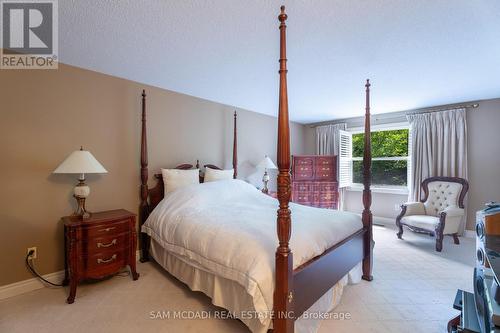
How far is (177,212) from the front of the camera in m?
2.43

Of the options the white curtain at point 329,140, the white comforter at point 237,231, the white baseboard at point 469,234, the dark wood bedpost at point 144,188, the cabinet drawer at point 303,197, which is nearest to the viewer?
the white comforter at point 237,231

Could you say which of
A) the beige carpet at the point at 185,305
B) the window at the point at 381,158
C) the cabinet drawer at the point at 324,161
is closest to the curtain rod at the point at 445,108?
the window at the point at 381,158

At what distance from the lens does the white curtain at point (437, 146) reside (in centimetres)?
382

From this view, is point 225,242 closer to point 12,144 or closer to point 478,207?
point 12,144

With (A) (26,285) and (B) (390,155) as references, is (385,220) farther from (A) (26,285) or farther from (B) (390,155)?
(A) (26,285)

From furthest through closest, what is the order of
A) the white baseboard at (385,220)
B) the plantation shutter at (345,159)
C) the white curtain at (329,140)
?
the white curtain at (329,140) → the plantation shutter at (345,159) → the white baseboard at (385,220)

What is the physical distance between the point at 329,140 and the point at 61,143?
489 centimetres

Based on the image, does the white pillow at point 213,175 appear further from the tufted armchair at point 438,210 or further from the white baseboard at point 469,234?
the white baseboard at point 469,234

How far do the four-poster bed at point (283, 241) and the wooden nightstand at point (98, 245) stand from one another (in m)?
0.31

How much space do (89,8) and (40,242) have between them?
219cm

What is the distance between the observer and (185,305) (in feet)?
6.54

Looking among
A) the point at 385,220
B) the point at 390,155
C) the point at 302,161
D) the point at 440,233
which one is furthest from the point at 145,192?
the point at 390,155

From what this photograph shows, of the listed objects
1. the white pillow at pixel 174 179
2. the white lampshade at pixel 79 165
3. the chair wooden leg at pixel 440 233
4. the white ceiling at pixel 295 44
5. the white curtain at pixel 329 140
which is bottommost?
the chair wooden leg at pixel 440 233

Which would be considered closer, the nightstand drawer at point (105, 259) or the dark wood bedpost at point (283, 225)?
the dark wood bedpost at point (283, 225)
